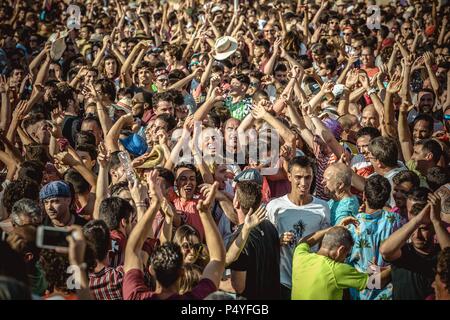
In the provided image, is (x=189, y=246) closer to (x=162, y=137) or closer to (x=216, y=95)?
(x=162, y=137)

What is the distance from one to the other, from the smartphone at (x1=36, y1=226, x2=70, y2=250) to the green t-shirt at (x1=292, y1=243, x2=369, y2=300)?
1821 mm

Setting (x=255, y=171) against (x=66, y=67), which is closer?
(x=255, y=171)

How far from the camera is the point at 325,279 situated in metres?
4.44

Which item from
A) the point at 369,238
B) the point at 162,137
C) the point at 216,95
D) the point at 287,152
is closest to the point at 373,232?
the point at 369,238

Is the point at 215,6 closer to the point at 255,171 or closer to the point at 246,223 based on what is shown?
the point at 255,171

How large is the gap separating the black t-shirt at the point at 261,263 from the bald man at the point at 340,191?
0.84 meters

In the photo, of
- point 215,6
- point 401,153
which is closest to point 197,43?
point 215,6

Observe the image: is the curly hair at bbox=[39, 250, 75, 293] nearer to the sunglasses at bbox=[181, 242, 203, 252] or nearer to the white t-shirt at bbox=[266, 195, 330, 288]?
the sunglasses at bbox=[181, 242, 203, 252]

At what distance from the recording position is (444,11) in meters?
16.6

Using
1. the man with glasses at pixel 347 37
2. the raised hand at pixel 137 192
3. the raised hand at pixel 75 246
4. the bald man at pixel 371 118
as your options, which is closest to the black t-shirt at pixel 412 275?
the raised hand at pixel 137 192

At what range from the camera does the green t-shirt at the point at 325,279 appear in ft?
14.6

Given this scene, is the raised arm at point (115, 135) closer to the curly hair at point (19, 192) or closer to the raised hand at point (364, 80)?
the curly hair at point (19, 192)
